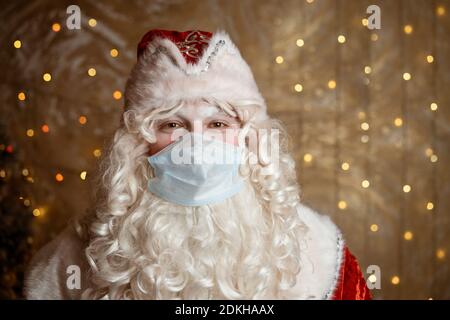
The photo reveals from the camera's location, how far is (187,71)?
1789 mm

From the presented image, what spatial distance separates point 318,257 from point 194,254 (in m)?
0.50

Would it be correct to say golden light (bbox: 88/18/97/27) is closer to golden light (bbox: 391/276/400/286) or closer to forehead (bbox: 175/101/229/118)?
forehead (bbox: 175/101/229/118)

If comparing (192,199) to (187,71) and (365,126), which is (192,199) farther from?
(365,126)

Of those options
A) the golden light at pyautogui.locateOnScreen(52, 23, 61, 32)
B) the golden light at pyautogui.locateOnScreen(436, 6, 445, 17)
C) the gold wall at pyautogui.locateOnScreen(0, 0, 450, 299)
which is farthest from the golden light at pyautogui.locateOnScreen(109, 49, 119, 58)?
the golden light at pyautogui.locateOnScreen(436, 6, 445, 17)

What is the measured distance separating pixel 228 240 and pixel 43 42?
74.4 inches

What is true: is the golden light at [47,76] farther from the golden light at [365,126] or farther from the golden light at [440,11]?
the golden light at [440,11]

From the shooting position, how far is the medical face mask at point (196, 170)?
1718mm

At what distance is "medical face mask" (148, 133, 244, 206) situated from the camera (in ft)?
5.64

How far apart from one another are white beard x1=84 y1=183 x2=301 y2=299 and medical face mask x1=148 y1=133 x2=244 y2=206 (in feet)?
0.12

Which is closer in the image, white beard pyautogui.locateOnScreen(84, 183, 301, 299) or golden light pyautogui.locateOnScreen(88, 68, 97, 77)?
white beard pyautogui.locateOnScreen(84, 183, 301, 299)

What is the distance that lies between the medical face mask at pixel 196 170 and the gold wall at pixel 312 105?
4.77ft

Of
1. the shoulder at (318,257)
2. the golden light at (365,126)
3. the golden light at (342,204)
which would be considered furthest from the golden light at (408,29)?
the shoulder at (318,257)

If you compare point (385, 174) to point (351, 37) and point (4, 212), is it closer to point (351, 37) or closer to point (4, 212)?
point (351, 37)

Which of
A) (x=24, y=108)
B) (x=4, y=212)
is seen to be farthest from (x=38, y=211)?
(x=24, y=108)
